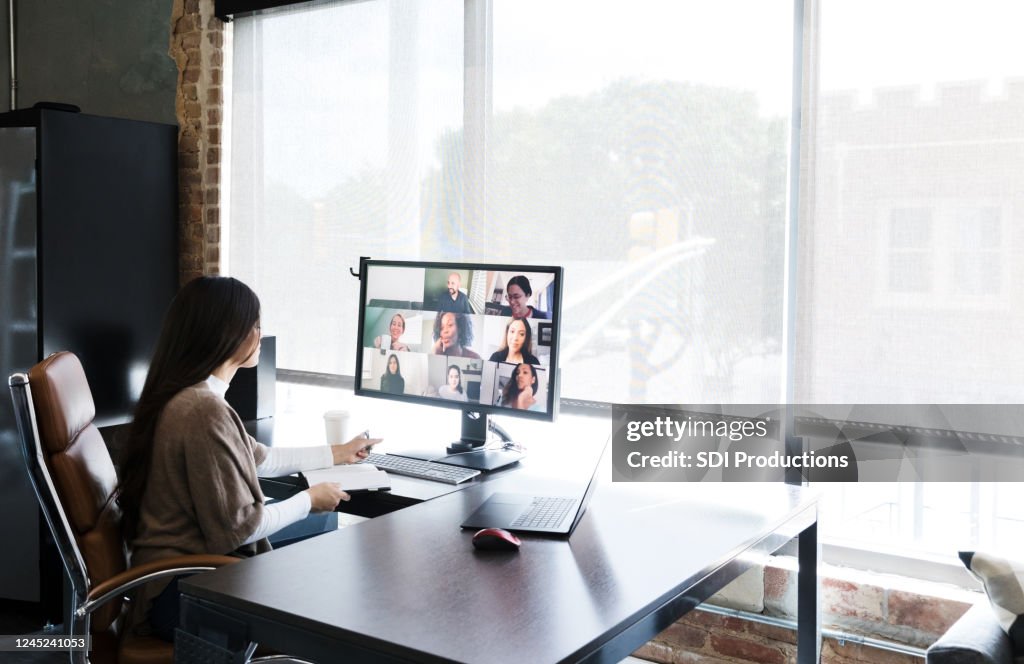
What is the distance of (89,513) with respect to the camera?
6.36 feet

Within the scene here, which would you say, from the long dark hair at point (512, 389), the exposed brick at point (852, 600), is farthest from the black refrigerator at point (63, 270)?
the exposed brick at point (852, 600)

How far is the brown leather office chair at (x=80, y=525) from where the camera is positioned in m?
1.85

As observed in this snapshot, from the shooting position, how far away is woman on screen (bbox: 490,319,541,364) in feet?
7.92

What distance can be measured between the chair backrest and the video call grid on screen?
89cm

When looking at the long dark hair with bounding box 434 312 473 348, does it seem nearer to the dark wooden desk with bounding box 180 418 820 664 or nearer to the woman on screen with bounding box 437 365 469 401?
the woman on screen with bounding box 437 365 469 401

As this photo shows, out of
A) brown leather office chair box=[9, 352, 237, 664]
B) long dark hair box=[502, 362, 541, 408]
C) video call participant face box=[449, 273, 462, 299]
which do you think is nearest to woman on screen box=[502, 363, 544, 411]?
long dark hair box=[502, 362, 541, 408]

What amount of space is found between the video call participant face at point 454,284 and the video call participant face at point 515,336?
20cm

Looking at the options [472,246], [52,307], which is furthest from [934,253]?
[52,307]

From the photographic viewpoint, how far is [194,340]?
6.89ft

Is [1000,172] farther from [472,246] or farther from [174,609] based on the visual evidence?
[174,609]

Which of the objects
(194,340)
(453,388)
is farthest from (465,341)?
(194,340)

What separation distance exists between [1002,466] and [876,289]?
545 mm

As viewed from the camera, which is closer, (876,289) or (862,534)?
(876,289)

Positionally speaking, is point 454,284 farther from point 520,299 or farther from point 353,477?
point 353,477
